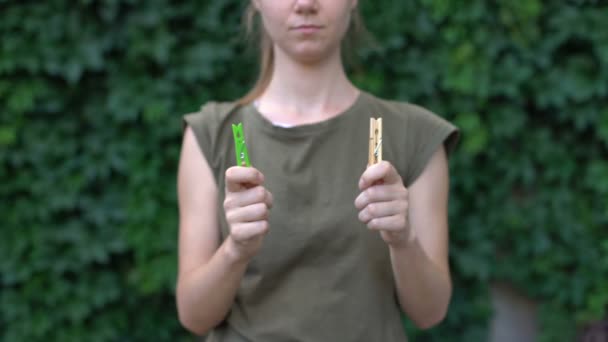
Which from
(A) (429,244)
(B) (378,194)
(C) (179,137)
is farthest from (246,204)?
(C) (179,137)

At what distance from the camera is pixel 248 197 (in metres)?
1.29

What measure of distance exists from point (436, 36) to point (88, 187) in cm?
151

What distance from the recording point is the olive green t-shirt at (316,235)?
1.49m

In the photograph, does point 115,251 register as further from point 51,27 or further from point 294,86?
point 294,86

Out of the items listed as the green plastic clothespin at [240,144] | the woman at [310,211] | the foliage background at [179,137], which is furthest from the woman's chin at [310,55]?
the foliage background at [179,137]

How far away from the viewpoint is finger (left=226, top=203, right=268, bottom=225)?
1283 mm

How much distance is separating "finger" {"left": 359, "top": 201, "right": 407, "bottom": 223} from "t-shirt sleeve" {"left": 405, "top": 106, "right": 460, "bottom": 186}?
11.8 inches

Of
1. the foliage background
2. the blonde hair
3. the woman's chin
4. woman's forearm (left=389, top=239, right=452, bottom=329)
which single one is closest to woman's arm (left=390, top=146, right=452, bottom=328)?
woman's forearm (left=389, top=239, right=452, bottom=329)

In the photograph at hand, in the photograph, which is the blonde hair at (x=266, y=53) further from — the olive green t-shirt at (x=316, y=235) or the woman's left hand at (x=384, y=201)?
the woman's left hand at (x=384, y=201)

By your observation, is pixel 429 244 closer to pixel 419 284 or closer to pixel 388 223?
pixel 419 284

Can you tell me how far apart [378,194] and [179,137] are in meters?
1.85

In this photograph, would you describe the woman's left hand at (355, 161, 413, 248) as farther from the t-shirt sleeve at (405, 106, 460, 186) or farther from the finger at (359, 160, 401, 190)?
the t-shirt sleeve at (405, 106, 460, 186)

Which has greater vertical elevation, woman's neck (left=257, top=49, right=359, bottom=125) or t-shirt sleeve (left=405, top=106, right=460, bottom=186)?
woman's neck (left=257, top=49, right=359, bottom=125)

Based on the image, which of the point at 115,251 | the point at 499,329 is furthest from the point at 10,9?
the point at 499,329
